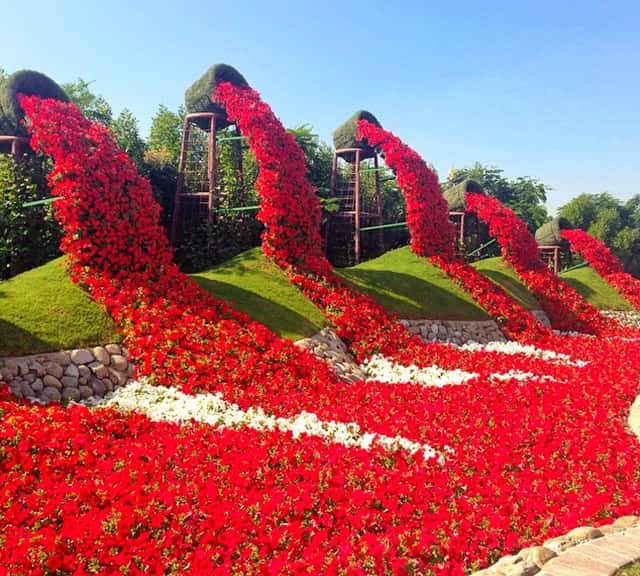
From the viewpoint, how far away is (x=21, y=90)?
46.0 ft

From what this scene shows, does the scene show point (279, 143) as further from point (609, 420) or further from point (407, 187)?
point (609, 420)

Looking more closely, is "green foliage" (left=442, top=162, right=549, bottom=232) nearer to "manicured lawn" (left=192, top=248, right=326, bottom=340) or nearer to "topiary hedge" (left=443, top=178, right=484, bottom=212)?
"topiary hedge" (left=443, top=178, right=484, bottom=212)

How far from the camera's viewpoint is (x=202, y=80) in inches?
706

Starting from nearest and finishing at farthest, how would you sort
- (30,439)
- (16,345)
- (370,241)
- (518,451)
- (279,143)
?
(30,439) < (518,451) < (16,345) < (279,143) < (370,241)

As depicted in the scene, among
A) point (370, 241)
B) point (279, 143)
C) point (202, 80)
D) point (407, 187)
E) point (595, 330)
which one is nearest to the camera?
point (279, 143)

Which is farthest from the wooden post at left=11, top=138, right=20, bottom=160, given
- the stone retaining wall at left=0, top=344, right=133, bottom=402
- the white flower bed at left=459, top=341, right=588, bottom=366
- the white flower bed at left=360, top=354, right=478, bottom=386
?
the white flower bed at left=459, top=341, right=588, bottom=366

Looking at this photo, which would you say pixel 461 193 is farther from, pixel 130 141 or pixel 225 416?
pixel 225 416

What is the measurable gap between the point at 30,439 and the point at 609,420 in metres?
8.67

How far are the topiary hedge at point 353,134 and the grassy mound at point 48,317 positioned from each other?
1430cm

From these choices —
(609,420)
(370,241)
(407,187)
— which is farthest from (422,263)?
(609,420)

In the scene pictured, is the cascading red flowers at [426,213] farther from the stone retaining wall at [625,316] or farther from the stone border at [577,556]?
the stone border at [577,556]

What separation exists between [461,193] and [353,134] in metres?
8.02

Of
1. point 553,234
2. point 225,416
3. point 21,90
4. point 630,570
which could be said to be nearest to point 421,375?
point 225,416

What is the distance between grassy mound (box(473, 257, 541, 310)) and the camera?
23.4 m
